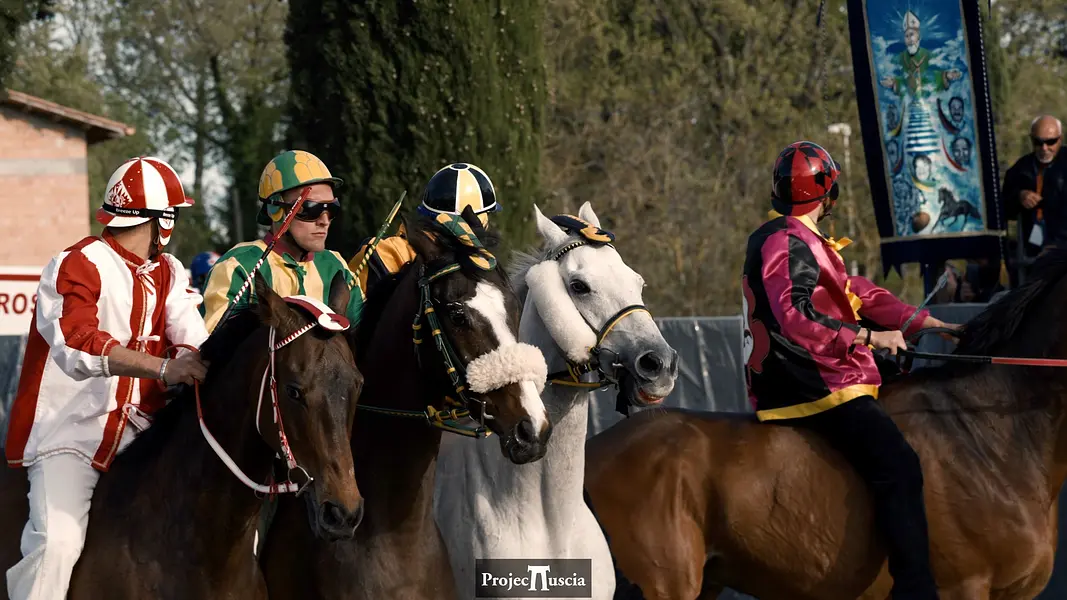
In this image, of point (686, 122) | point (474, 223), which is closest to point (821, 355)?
point (474, 223)

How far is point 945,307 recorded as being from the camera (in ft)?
26.9

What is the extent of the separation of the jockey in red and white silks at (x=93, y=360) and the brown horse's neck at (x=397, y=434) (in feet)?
1.99

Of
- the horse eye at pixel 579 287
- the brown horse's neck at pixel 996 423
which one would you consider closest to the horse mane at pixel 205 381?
the horse eye at pixel 579 287

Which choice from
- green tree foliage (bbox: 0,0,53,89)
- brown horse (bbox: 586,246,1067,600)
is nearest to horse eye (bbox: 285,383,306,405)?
brown horse (bbox: 586,246,1067,600)

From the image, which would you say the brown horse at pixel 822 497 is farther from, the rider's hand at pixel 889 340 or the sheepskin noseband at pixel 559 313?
the sheepskin noseband at pixel 559 313

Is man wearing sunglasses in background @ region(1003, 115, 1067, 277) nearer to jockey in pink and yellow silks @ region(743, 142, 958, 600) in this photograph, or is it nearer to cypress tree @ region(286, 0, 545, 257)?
jockey in pink and yellow silks @ region(743, 142, 958, 600)

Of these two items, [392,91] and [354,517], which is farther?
[392,91]

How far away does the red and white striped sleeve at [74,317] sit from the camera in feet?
13.2

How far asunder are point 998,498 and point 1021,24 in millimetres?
23552

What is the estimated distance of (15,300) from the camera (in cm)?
934

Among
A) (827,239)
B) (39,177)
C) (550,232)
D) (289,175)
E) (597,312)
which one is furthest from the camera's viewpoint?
(39,177)

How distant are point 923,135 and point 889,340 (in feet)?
10.6

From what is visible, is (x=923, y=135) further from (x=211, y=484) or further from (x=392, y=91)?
(x=211, y=484)

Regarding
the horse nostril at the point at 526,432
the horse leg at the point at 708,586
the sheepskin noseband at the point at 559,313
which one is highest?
the sheepskin noseband at the point at 559,313
